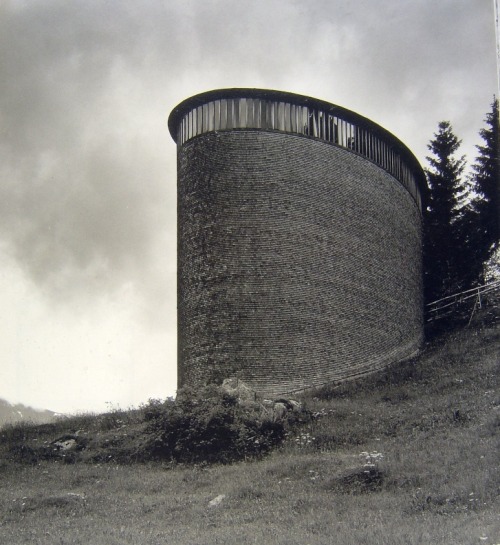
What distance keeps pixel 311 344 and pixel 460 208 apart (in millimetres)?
14215

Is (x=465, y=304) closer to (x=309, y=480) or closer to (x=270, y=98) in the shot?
(x=270, y=98)

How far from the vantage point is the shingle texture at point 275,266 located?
2569cm

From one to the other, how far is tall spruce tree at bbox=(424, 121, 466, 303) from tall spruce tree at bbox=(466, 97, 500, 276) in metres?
0.68

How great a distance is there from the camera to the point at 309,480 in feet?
53.7

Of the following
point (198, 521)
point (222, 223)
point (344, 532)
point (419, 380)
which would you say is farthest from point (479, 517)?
point (222, 223)

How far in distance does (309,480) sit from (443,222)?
74.9 feet

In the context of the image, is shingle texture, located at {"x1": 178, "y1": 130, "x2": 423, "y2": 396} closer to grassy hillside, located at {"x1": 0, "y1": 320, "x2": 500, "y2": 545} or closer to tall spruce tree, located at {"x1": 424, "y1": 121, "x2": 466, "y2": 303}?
grassy hillside, located at {"x1": 0, "y1": 320, "x2": 500, "y2": 545}

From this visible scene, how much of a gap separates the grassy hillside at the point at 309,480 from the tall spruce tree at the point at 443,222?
1077 cm

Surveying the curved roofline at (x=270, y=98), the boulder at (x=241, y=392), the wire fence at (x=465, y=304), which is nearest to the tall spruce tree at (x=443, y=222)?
the wire fence at (x=465, y=304)

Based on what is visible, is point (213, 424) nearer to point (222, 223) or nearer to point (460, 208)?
point (222, 223)

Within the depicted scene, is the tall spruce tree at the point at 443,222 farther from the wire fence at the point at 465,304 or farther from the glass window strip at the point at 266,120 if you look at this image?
the glass window strip at the point at 266,120

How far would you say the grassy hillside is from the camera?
1285 cm

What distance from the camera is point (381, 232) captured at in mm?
30828

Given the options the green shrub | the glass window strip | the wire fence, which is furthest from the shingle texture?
the wire fence
